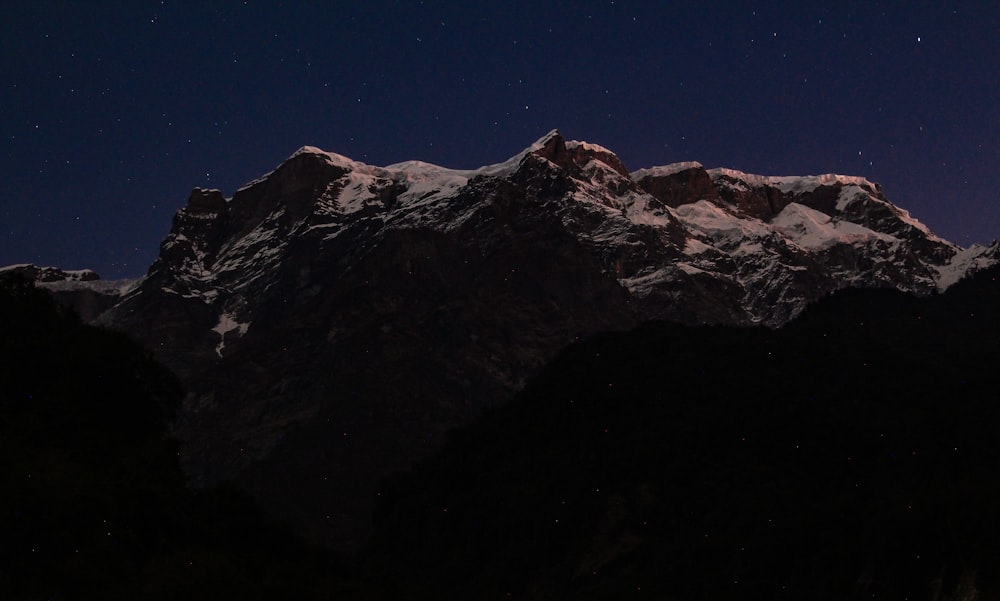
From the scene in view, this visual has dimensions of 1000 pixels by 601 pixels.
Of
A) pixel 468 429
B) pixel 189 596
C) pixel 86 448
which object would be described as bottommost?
pixel 189 596

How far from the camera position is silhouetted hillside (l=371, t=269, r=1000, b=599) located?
305ft

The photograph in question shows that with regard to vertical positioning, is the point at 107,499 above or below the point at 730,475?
below

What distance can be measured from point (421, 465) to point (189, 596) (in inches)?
3927

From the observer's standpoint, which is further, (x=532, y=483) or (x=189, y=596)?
(x=532, y=483)

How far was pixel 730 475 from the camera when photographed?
12144 cm

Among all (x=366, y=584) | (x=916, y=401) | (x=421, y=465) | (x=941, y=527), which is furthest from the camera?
(x=421, y=465)

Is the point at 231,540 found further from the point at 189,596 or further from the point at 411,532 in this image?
the point at 411,532

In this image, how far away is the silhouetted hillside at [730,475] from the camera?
92812mm

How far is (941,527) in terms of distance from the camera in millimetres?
87625

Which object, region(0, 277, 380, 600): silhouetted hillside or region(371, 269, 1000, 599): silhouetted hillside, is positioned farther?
region(371, 269, 1000, 599): silhouetted hillside

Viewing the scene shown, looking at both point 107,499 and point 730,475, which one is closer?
point 107,499

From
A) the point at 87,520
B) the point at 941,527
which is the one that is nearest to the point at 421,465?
the point at 941,527

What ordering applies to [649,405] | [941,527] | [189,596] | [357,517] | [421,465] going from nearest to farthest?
[189,596] → [941,527] → [649,405] → [421,465] → [357,517]

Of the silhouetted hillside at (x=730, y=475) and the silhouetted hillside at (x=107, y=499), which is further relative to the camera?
the silhouetted hillside at (x=730, y=475)
